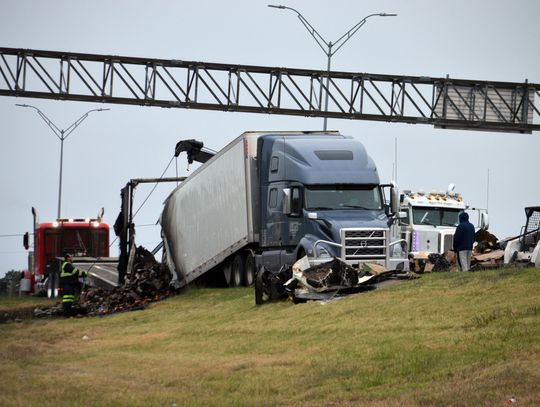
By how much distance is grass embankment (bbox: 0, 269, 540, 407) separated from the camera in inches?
671

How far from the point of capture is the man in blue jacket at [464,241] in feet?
104

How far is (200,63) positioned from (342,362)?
32.1 meters

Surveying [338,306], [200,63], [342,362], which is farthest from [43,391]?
[200,63]

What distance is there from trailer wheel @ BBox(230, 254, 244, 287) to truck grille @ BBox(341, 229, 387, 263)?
6.92 metres

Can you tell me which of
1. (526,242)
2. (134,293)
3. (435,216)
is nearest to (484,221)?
(435,216)

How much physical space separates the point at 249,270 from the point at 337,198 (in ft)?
16.8

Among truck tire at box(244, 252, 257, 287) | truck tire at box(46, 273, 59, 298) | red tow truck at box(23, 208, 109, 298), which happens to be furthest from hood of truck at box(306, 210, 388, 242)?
red tow truck at box(23, 208, 109, 298)

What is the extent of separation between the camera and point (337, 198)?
3422 cm

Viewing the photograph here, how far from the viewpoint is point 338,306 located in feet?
87.7

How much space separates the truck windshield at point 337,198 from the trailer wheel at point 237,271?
554cm

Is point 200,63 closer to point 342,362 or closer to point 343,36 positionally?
point 343,36

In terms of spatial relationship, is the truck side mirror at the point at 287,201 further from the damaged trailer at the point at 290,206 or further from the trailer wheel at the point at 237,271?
the trailer wheel at the point at 237,271

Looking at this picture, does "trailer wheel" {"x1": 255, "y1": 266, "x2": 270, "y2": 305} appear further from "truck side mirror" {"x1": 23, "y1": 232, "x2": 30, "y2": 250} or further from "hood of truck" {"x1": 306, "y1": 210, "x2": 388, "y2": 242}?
"truck side mirror" {"x1": 23, "y1": 232, "x2": 30, "y2": 250}

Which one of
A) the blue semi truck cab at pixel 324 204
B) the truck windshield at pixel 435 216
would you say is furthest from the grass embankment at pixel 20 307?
the truck windshield at pixel 435 216
